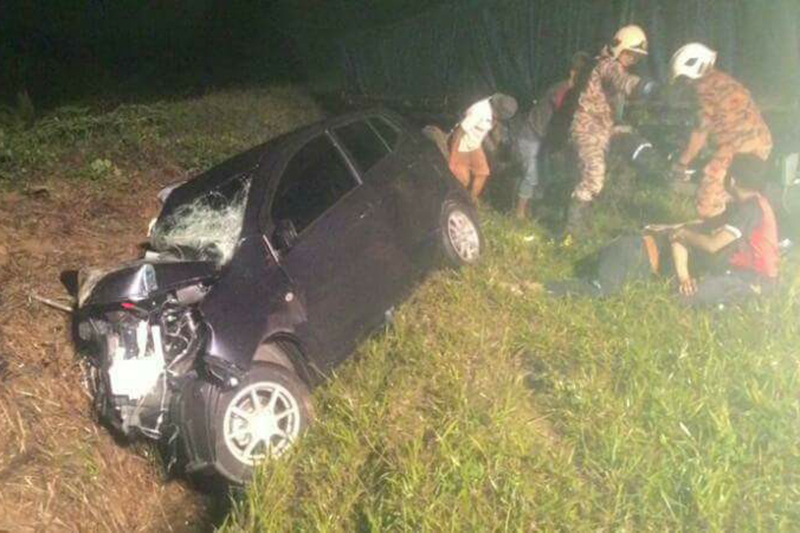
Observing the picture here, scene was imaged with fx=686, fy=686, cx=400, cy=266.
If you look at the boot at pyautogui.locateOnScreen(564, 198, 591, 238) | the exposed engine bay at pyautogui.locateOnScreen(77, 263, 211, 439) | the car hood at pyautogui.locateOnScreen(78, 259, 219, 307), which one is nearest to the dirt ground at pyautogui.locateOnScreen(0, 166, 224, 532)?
the exposed engine bay at pyautogui.locateOnScreen(77, 263, 211, 439)

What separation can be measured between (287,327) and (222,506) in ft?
4.06

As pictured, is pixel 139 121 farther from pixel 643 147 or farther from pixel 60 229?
pixel 643 147

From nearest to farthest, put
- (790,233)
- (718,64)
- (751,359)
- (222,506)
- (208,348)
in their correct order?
(208,348) < (222,506) < (751,359) < (790,233) < (718,64)

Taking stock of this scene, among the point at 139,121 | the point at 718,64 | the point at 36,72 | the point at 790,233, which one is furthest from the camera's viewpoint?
the point at 36,72

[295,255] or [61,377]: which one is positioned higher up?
[295,255]

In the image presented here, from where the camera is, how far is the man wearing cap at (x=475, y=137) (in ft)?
25.1

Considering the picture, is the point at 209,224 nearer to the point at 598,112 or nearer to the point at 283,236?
the point at 283,236

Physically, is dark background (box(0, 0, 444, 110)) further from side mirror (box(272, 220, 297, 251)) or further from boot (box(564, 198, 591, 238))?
side mirror (box(272, 220, 297, 251))

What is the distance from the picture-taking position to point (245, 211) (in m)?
4.70

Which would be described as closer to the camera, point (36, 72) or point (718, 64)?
point (718, 64)

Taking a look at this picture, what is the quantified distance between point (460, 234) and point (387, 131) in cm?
115

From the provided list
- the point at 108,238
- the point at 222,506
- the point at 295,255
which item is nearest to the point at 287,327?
the point at 295,255

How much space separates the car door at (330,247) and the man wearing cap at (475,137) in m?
2.62

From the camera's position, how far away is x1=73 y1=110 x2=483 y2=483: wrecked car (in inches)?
165
